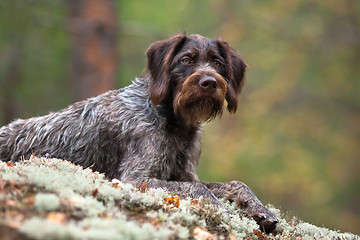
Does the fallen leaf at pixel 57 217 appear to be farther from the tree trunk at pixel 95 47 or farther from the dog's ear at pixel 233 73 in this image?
the tree trunk at pixel 95 47

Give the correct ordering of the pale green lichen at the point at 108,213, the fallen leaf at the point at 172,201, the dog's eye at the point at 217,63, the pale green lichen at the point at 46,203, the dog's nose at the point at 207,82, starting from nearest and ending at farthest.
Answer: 1. the pale green lichen at the point at 108,213
2. the pale green lichen at the point at 46,203
3. the fallen leaf at the point at 172,201
4. the dog's nose at the point at 207,82
5. the dog's eye at the point at 217,63

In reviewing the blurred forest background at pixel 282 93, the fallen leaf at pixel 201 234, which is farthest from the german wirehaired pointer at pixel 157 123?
the blurred forest background at pixel 282 93

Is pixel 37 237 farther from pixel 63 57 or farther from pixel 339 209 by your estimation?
pixel 339 209

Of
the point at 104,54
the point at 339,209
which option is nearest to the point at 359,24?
the point at 339,209

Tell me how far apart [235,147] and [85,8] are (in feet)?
24.2

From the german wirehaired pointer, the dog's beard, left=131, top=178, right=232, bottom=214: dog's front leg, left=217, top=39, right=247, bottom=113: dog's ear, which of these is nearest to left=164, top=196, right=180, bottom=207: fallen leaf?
left=131, top=178, right=232, bottom=214: dog's front leg

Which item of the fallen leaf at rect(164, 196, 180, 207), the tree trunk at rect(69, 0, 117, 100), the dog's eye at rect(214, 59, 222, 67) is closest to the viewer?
the fallen leaf at rect(164, 196, 180, 207)

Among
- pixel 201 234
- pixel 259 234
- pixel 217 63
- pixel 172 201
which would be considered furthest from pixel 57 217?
pixel 217 63

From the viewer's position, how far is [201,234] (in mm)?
3639

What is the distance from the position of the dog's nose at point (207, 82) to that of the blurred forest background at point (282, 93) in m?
9.50

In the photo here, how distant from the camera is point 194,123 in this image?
567cm

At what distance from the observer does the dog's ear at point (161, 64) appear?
5582 mm

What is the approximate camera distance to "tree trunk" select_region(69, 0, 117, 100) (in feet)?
36.2

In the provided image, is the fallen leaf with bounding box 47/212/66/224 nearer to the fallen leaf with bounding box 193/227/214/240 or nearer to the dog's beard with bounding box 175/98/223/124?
the fallen leaf with bounding box 193/227/214/240
